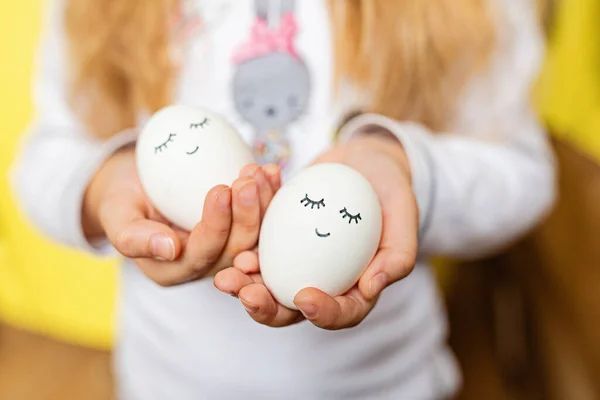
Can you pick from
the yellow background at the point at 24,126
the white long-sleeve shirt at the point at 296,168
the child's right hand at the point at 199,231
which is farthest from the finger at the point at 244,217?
the yellow background at the point at 24,126

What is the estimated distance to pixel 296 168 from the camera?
22.9 inches

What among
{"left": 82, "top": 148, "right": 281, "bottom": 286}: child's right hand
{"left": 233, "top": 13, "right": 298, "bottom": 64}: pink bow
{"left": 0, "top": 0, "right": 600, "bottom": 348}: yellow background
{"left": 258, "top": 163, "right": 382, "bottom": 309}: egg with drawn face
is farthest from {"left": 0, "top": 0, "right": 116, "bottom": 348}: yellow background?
{"left": 258, "top": 163, "right": 382, "bottom": 309}: egg with drawn face

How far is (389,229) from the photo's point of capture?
43 centimetres

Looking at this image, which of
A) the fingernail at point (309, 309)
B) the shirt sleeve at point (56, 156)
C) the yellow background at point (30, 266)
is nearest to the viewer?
the fingernail at point (309, 309)

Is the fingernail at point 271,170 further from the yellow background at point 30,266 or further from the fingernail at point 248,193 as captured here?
the yellow background at point 30,266

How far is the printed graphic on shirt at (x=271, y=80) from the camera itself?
1.88 feet

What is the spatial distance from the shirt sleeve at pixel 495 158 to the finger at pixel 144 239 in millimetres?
199

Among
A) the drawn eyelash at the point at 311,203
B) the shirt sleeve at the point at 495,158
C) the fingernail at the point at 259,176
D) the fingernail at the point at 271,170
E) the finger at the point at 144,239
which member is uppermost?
the fingernail at the point at 259,176

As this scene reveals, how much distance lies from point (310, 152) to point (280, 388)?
0.20m

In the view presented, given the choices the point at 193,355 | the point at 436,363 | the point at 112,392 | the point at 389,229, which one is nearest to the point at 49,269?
the point at 112,392

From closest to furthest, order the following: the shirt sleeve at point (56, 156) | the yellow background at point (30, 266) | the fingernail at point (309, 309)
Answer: the fingernail at point (309, 309), the shirt sleeve at point (56, 156), the yellow background at point (30, 266)

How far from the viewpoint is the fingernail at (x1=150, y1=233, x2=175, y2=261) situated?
1.27 feet

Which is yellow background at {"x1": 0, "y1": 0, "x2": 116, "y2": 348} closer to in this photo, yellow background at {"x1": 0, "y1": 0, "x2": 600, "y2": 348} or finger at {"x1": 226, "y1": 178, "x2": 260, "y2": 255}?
yellow background at {"x1": 0, "y1": 0, "x2": 600, "y2": 348}

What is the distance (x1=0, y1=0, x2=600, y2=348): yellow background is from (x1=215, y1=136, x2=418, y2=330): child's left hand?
0.55 metres
